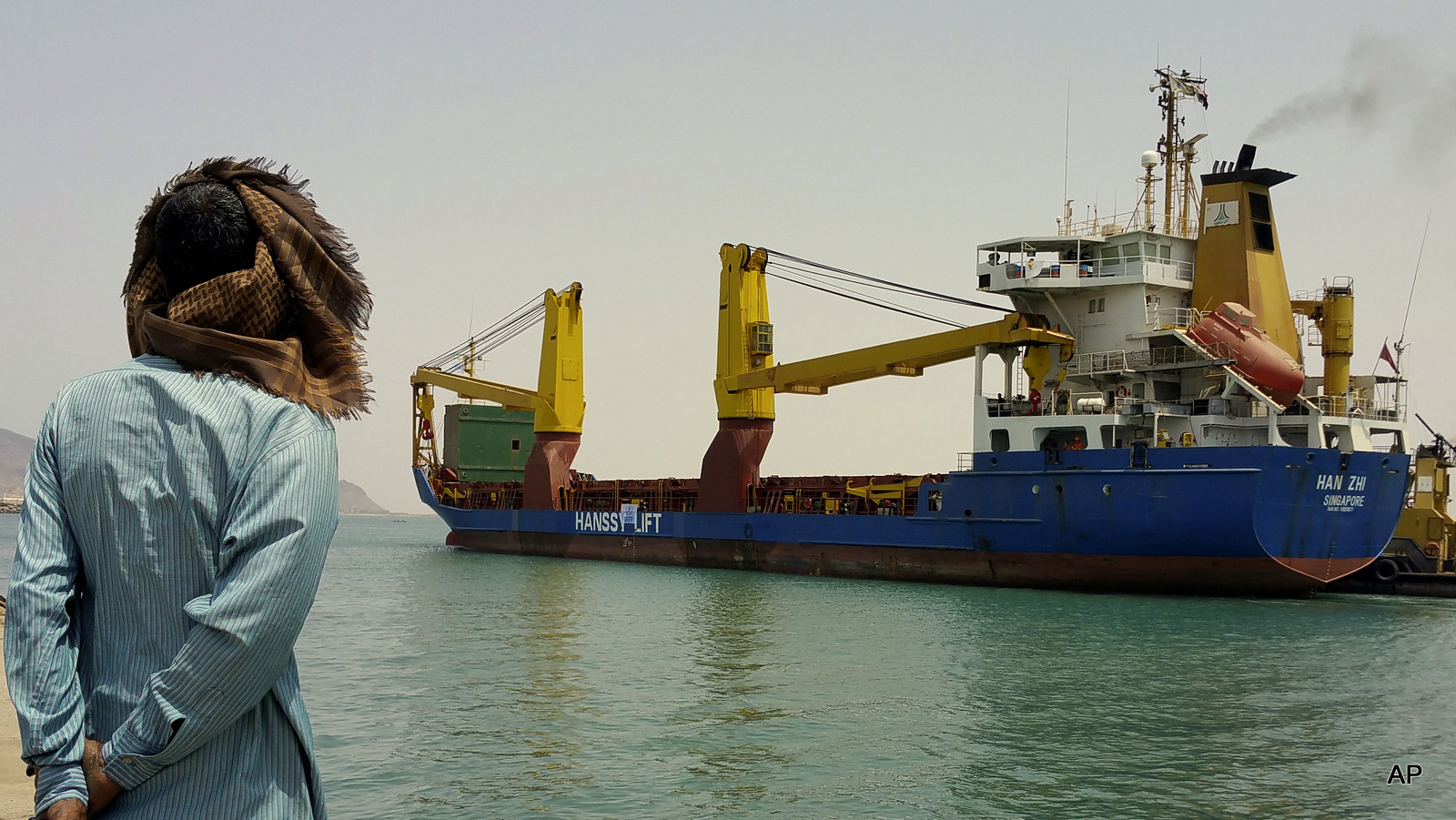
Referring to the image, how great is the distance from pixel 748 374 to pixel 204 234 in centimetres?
2611

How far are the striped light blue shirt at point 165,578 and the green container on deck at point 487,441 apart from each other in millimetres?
40718

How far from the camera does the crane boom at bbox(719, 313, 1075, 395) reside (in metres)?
22.7

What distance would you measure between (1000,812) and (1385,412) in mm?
17842

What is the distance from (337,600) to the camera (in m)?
20.5

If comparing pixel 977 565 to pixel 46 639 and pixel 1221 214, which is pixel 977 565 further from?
pixel 46 639

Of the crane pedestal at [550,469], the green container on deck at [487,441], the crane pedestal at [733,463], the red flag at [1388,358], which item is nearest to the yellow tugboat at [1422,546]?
the red flag at [1388,358]

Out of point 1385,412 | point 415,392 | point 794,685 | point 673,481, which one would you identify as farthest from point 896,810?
→ point 415,392

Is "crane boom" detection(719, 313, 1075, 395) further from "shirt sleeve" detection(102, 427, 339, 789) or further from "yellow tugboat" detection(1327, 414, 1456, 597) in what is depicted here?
"shirt sleeve" detection(102, 427, 339, 789)

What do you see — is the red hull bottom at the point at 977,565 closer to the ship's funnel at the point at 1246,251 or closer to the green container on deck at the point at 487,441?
the ship's funnel at the point at 1246,251

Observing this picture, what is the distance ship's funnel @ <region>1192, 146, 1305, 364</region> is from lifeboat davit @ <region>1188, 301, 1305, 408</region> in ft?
2.90

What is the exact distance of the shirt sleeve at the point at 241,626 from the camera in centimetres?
178

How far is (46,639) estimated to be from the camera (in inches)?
73.6

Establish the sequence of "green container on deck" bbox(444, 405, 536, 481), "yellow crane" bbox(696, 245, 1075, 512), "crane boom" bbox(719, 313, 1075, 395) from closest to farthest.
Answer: "crane boom" bbox(719, 313, 1075, 395) < "yellow crane" bbox(696, 245, 1075, 512) < "green container on deck" bbox(444, 405, 536, 481)

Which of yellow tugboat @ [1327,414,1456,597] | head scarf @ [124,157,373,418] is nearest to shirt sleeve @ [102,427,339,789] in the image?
head scarf @ [124,157,373,418]
